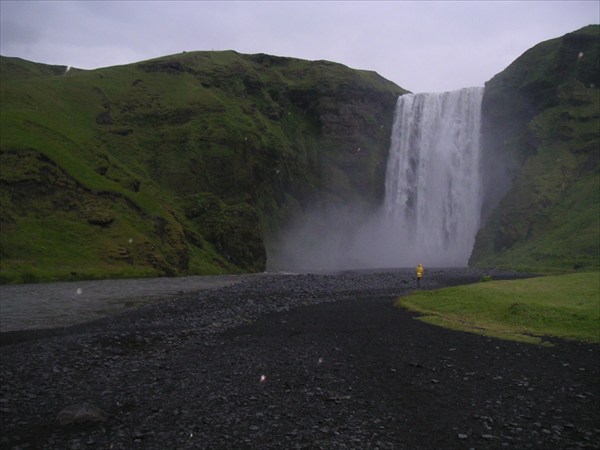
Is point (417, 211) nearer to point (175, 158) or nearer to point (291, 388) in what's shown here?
point (175, 158)

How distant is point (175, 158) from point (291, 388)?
86.8 m

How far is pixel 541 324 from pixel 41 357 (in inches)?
878

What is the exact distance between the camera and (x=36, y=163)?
2482 inches

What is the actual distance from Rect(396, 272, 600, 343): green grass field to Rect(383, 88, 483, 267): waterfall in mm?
72142

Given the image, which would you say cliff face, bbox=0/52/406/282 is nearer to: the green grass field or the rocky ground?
the rocky ground

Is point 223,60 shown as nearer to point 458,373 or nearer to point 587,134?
point 587,134

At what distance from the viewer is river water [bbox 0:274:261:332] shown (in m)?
26.7

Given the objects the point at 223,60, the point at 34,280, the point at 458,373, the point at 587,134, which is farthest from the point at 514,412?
the point at 223,60

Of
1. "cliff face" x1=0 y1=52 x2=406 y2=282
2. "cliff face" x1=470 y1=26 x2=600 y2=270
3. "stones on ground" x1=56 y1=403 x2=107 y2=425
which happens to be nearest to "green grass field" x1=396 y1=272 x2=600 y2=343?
"stones on ground" x1=56 y1=403 x2=107 y2=425

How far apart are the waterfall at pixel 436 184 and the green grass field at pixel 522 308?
72.1 m

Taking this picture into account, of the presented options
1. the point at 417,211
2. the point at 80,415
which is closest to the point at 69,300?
the point at 80,415

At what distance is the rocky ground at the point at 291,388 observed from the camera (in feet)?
36.6

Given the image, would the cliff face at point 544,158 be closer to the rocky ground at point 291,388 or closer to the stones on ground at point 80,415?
the rocky ground at point 291,388

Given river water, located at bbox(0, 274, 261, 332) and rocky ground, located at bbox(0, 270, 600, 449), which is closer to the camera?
rocky ground, located at bbox(0, 270, 600, 449)
